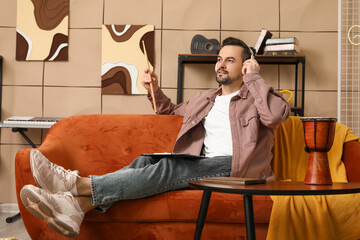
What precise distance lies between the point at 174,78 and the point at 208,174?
161cm

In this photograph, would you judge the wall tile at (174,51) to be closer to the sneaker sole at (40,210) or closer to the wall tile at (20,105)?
the wall tile at (20,105)

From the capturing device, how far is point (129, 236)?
6.40 feet

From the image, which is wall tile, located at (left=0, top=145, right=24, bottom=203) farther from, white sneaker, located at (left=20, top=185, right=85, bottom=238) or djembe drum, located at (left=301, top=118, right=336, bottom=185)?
djembe drum, located at (left=301, top=118, right=336, bottom=185)

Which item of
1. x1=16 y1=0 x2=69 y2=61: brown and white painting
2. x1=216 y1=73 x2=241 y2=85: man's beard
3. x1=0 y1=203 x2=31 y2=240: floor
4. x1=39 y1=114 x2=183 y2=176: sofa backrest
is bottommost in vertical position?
x1=0 y1=203 x2=31 y2=240: floor

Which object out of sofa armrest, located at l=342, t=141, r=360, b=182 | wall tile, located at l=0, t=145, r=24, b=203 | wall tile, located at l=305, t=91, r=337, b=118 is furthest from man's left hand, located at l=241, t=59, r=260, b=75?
wall tile, located at l=0, t=145, r=24, b=203

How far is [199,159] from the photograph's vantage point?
204cm

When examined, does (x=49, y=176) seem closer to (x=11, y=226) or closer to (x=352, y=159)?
(x=11, y=226)

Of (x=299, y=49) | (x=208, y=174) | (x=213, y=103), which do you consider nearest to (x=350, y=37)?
(x=299, y=49)

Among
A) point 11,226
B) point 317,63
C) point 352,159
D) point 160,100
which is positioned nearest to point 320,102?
point 317,63

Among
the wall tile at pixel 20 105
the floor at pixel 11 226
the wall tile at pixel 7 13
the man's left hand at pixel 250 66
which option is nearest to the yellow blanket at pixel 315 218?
the man's left hand at pixel 250 66

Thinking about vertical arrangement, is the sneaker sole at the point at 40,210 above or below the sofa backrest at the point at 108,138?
below

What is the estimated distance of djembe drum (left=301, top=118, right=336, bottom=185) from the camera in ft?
4.94

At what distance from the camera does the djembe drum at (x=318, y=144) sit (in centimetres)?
151

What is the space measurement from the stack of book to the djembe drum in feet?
5.71
